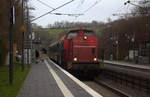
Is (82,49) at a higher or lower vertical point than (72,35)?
lower

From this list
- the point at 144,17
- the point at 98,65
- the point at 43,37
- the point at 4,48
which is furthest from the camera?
the point at 43,37

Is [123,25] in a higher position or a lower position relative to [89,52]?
higher

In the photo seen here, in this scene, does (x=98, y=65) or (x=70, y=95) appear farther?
(x=98, y=65)

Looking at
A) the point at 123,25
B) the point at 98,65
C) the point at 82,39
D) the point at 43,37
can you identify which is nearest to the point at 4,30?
the point at 82,39

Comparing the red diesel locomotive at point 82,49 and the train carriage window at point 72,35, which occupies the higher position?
the train carriage window at point 72,35

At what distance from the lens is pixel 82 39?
2083 cm

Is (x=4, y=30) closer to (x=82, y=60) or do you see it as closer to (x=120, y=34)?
(x=82, y=60)

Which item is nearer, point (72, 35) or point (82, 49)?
point (82, 49)

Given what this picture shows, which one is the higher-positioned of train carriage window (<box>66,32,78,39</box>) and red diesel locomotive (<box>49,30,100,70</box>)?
train carriage window (<box>66,32,78,39</box>)

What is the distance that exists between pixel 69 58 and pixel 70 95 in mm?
11217

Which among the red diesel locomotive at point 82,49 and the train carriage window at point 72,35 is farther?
the train carriage window at point 72,35

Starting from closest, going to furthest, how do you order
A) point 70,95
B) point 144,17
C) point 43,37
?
point 70,95 < point 144,17 < point 43,37

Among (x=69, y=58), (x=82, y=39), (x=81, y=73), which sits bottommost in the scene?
(x=81, y=73)

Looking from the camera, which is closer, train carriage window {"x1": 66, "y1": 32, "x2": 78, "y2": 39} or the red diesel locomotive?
the red diesel locomotive
